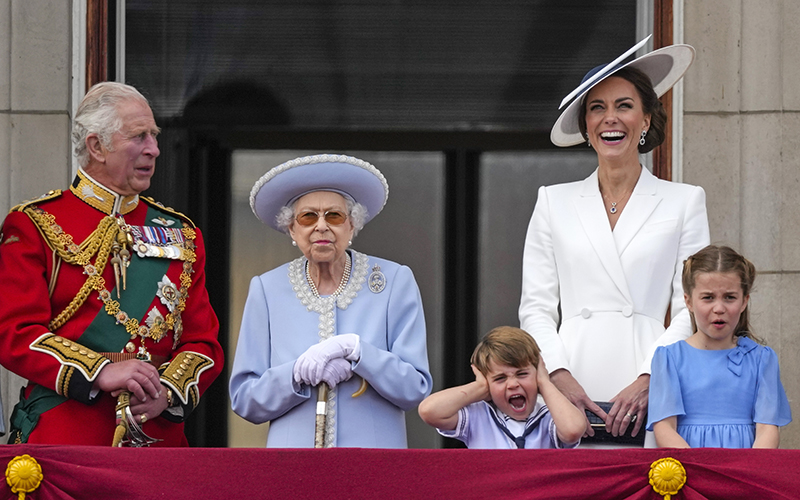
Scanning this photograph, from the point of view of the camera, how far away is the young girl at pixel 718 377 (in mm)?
3223

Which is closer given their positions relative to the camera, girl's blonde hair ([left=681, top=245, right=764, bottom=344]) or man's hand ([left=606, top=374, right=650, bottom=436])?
girl's blonde hair ([left=681, top=245, right=764, bottom=344])

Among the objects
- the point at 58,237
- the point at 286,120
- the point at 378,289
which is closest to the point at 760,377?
the point at 378,289

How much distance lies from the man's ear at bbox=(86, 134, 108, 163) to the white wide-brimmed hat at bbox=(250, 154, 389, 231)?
47cm

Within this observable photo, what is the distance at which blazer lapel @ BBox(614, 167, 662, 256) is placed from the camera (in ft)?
12.4

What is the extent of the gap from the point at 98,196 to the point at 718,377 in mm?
1876

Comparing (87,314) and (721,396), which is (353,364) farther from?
(721,396)

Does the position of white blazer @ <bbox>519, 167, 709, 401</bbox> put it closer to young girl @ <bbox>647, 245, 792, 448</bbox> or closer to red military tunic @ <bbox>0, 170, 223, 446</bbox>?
young girl @ <bbox>647, 245, 792, 448</bbox>

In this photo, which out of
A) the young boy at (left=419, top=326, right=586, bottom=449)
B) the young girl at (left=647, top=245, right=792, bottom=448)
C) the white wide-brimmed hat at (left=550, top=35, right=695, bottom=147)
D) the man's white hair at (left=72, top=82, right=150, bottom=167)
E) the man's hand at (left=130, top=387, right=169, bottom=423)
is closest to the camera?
the young girl at (left=647, top=245, right=792, bottom=448)

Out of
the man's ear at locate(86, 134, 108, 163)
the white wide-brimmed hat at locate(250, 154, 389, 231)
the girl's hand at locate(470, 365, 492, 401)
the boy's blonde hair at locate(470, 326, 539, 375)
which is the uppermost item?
the man's ear at locate(86, 134, 108, 163)

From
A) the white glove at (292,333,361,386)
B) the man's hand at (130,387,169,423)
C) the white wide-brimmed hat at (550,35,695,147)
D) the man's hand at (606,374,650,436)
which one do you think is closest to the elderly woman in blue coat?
the white glove at (292,333,361,386)

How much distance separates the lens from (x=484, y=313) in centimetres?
547

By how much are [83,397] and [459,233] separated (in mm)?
2570

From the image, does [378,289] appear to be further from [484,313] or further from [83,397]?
[484,313]

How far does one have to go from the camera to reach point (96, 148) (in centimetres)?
359
